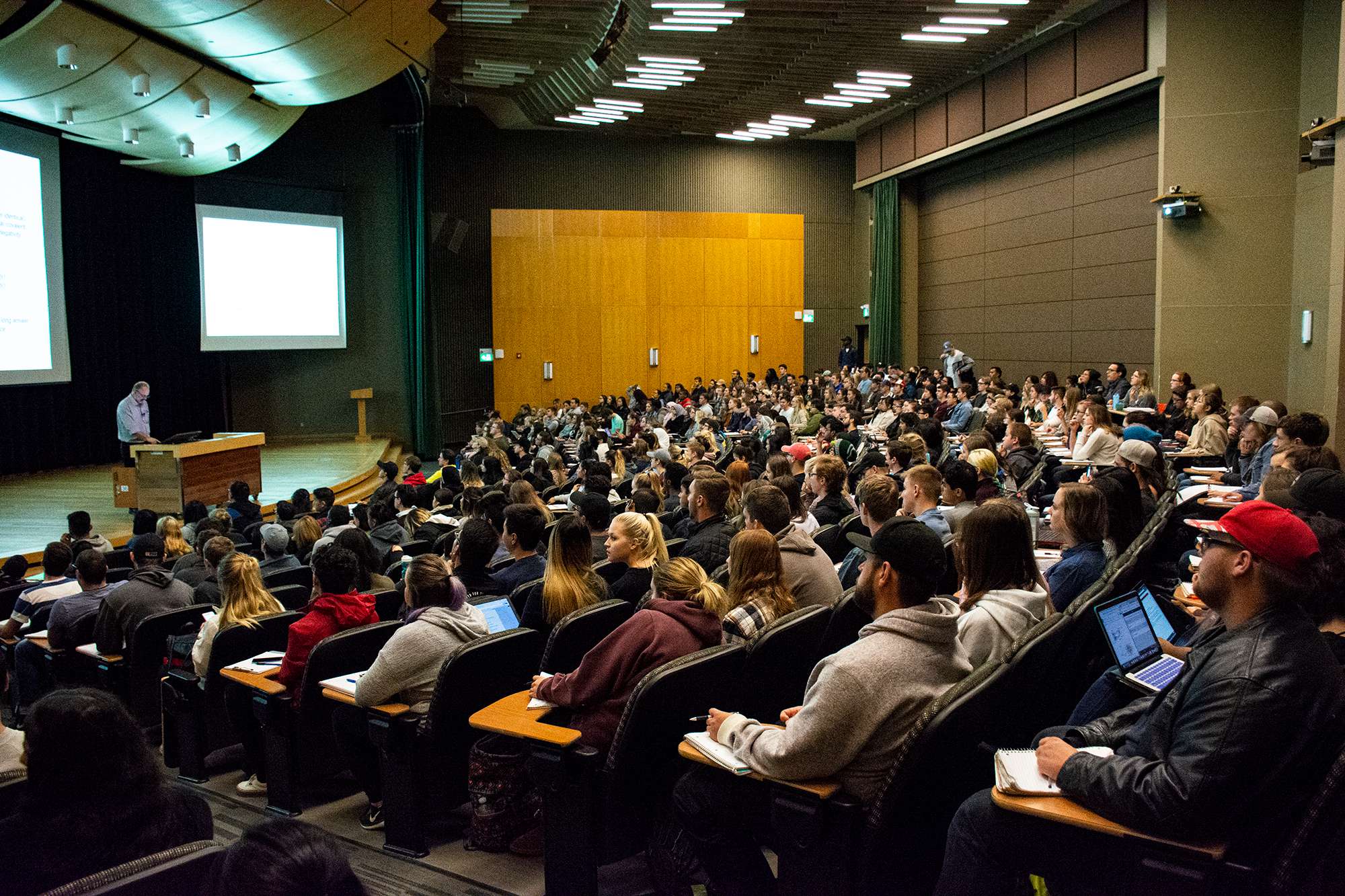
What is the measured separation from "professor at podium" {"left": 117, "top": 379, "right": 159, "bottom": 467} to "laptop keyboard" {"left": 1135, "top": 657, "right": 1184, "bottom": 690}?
34.4 ft

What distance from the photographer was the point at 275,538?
5449mm

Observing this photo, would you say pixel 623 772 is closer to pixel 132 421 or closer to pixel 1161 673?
pixel 1161 673

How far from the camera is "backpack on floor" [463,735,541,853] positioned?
313 centimetres

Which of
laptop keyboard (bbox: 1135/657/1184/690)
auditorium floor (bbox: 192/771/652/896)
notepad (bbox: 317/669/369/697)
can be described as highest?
laptop keyboard (bbox: 1135/657/1184/690)

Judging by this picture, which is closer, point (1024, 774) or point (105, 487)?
point (1024, 774)

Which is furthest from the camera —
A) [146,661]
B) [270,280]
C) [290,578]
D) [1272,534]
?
[270,280]

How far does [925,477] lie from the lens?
4.70 metres

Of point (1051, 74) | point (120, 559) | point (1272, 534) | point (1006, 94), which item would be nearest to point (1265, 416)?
point (1272, 534)

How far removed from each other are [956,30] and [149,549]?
419 inches

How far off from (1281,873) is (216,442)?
414 inches

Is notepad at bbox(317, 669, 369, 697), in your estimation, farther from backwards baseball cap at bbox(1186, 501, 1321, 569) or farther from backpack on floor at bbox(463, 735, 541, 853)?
backwards baseball cap at bbox(1186, 501, 1321, 569)

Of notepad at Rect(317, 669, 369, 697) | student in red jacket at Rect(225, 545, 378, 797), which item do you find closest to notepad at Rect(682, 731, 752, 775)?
notepad at Rect(317, 669, 369, 697)

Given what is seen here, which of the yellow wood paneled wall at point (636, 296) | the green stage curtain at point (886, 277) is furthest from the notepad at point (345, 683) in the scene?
the green stage curtain at point (886, 277)

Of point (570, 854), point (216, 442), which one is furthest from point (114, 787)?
point (216, 442)
